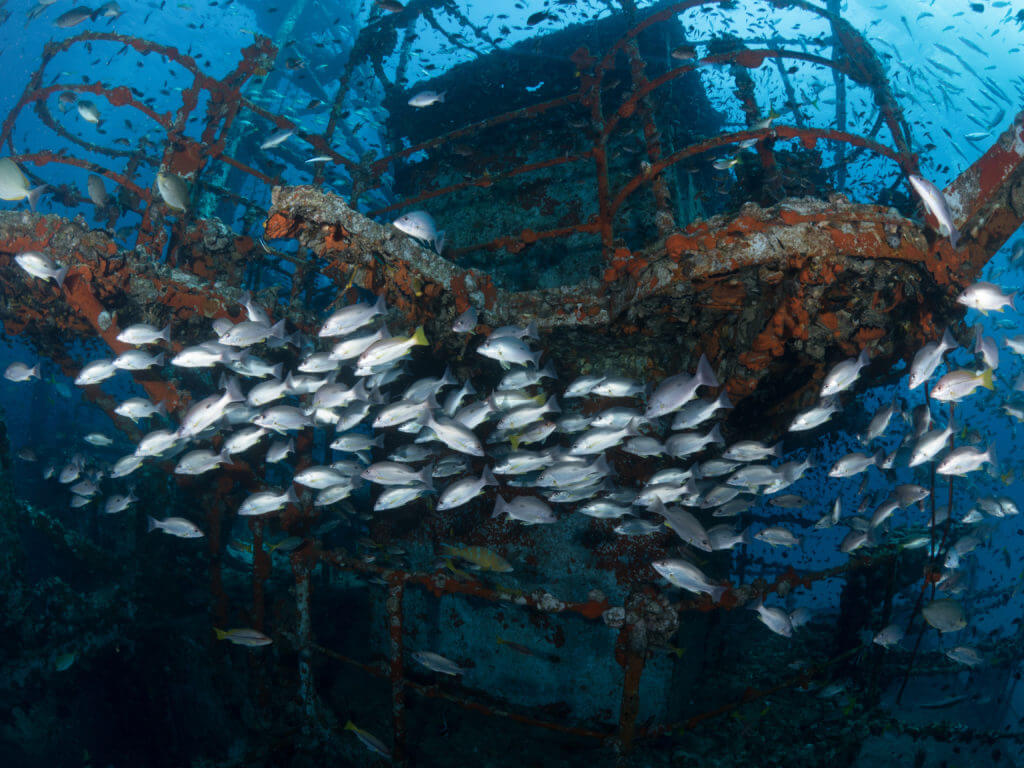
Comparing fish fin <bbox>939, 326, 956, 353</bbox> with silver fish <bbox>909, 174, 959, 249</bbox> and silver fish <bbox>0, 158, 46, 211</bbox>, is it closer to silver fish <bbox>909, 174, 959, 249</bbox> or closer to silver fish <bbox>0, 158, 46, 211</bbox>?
silver fish <bbox>909, 174, 959, 249</bbox>

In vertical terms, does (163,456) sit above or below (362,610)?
above

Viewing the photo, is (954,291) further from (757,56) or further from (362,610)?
(362,610)

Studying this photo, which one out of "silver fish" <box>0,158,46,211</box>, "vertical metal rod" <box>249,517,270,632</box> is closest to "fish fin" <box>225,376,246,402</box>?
"vertical metal rod" <box>249,517,270,632</box>

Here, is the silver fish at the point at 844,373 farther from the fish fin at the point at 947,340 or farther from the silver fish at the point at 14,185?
the silver fish at the point at 14,185

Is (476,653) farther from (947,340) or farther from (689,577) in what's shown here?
(947,340)

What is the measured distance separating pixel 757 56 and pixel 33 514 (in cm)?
1081

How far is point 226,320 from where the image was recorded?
18.0 ft

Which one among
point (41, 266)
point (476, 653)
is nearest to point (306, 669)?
point (476, 653)

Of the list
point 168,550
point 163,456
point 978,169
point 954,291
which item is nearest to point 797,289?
point 954,291

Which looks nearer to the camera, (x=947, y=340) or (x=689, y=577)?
(x=947, y=340)

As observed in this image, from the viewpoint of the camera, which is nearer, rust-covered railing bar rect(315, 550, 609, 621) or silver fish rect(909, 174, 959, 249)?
silver fish rect(909, 174, 959, 249)

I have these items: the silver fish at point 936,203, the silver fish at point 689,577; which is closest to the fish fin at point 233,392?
the silver fish at point 689,577

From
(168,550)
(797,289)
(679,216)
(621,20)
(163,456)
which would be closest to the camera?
(797,289)

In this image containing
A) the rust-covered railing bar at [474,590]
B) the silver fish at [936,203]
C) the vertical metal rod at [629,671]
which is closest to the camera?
the silver fish at [936,203]
